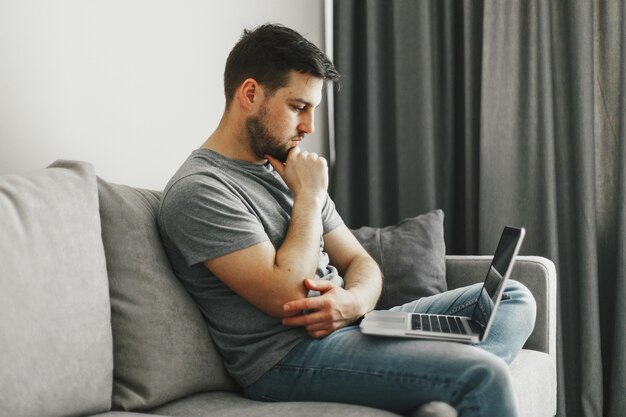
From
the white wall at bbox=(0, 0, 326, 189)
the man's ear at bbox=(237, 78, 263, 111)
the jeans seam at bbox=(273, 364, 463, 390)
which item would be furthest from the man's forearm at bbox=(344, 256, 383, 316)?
the white wall at bbox=(0, 0, 326, 189)

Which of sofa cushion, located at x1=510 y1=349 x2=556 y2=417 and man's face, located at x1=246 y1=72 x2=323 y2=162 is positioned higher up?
man's face, located at x1=246 y1=72 x2=323 y2=162

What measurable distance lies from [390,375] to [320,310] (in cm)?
21

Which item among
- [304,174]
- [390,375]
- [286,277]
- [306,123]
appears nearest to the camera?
[390,375]

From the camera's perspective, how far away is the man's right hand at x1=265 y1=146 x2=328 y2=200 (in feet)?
5.35

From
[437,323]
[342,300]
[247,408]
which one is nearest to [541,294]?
[437,323]

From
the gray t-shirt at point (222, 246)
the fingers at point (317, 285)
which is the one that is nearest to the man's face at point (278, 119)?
the gray t-shirt at point (222, 246)

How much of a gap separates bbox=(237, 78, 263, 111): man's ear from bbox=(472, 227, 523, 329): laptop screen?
69 centimetres

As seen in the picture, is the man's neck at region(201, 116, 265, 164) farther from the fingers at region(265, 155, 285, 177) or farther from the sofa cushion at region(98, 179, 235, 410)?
the sofa cushion at region(98, 179, 235, 410)

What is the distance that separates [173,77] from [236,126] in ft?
1.54

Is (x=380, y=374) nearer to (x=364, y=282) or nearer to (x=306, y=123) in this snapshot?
(x=364, y=282)

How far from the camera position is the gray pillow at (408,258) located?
2.07 meters

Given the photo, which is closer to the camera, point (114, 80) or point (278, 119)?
point (278, 119)

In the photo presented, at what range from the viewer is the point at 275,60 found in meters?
1.72

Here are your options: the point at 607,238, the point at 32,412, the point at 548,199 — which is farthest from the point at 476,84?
the point at 32,412
